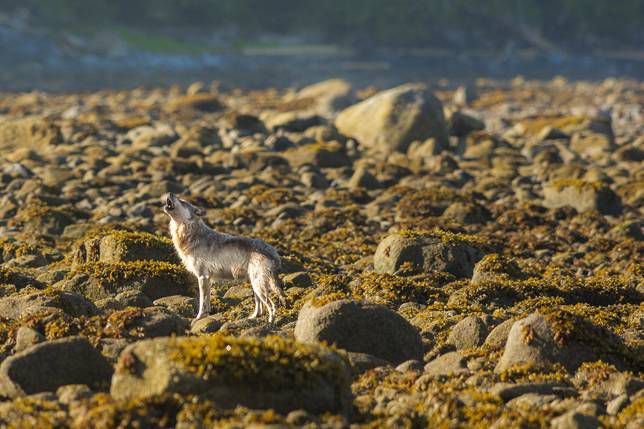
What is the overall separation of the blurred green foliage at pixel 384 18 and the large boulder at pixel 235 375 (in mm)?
154926

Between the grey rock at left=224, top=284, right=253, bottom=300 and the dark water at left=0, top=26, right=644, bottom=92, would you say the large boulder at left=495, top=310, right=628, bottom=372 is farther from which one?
the dark water at left=0, top=26, right=644, bottom=92

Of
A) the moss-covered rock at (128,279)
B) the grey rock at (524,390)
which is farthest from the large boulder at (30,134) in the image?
the grey rock at (524,390)

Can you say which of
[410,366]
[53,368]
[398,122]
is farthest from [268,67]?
[53,368]

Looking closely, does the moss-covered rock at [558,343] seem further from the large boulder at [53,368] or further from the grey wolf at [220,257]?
the large boulder at [53,368]

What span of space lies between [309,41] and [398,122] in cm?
13260

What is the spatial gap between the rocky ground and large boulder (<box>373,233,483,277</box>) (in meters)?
0.05

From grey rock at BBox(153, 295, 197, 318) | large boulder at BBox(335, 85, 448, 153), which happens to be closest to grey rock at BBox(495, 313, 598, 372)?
grey rock at BBox(153, 295, 197, 318)

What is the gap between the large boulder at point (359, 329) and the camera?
12.1m

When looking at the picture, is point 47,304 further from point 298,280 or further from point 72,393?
point 298,280

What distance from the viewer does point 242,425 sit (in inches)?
326

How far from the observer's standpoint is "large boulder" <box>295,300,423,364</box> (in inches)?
477

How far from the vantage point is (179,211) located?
14875 mm

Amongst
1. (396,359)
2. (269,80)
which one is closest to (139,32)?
(269,80)

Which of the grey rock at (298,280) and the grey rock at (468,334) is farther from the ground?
the grey rock at (468,334)
